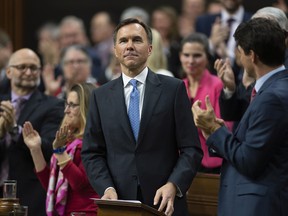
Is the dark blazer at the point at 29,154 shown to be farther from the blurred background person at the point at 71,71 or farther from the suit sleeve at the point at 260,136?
the suit sleeve at the point at 260,136

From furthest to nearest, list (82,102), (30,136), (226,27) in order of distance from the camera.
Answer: (226,27), (30,136), (82,102)

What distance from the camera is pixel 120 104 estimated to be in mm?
4723

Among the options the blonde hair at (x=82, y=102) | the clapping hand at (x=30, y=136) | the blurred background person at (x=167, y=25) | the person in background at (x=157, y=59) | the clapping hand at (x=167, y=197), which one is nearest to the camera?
the clapping hand at (x=167, y=197)

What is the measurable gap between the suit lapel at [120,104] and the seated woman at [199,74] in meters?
1.52

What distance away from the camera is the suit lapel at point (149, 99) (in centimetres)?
466

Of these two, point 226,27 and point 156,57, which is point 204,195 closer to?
point 156,57

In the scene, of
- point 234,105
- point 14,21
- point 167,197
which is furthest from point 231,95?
point 14,21

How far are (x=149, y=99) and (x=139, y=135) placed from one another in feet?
0.72

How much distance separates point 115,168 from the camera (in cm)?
470

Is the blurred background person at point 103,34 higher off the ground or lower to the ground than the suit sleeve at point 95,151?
higher

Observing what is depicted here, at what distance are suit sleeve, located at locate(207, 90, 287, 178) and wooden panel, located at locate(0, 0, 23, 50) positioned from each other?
6.16 metres

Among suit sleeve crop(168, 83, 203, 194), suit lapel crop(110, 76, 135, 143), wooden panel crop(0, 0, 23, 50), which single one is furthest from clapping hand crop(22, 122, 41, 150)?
wooden panel crop(0, 0, 23, 50)

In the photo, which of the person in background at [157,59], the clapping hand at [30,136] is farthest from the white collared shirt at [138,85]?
the person in background at [157,59]

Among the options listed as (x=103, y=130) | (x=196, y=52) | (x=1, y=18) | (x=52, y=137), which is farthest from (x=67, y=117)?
(x=1, y=18)
